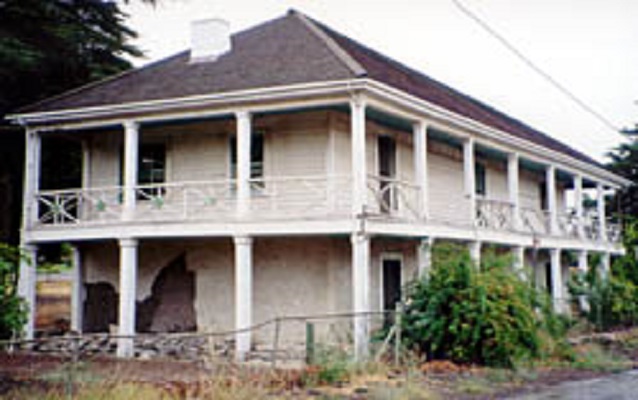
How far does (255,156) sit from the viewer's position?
18484mm

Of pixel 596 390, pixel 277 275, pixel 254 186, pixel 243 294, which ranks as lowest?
Answer: pixel 596 390

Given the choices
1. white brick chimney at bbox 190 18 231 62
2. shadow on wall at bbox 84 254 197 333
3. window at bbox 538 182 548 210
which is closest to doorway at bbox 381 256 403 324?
shadow on wall at bbox 84 254 197 333

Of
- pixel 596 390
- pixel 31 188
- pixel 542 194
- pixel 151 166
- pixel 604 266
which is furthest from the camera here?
pixel 542 194

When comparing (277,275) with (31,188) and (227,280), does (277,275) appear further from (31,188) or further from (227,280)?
(31,188)

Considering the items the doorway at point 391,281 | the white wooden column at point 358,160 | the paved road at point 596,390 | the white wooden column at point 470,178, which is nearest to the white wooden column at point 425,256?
the white wooden column at point 470,178

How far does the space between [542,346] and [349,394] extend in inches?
236

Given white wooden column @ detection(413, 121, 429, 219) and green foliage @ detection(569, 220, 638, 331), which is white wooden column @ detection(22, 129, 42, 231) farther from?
green foliage @ detection(569, 220, 638, 331)

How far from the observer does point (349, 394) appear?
10867 mm

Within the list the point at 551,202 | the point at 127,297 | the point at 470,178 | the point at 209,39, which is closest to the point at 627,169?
the point at 551,202

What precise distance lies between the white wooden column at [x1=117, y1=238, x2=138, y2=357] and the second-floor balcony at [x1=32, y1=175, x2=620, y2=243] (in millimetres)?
669

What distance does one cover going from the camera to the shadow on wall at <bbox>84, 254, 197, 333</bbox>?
1872 cm

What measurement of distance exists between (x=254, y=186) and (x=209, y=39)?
4882 mm

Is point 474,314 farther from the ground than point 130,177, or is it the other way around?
point 130,177

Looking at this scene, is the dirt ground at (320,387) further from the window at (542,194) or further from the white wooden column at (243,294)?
the window at (542,194)
